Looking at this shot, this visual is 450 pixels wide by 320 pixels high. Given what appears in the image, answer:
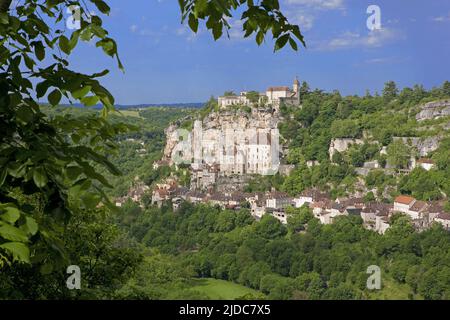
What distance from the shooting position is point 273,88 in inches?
2239

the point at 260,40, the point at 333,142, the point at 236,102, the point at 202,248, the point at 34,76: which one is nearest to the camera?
the point at 34,76

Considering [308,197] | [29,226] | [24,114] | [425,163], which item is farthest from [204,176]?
[29,226]

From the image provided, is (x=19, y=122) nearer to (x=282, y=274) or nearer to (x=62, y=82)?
(x=62, y=82)

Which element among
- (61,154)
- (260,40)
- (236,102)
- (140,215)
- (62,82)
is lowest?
(140,215)

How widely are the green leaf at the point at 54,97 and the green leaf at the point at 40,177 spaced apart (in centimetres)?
22

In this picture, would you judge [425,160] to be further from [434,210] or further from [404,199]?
[434,210]

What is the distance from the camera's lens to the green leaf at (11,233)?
970mm

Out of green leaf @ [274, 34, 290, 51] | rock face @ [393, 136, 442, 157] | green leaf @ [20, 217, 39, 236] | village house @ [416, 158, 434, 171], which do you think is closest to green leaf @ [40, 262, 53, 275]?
green leaf @ [20, 217, 39, 236]

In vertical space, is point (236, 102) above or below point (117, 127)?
A: above

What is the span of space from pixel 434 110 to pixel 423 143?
550 cm

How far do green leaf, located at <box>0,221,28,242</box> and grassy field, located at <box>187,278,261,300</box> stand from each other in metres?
25.8

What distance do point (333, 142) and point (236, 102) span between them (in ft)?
40.2

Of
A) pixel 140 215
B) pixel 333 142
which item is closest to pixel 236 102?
pixel 333 142

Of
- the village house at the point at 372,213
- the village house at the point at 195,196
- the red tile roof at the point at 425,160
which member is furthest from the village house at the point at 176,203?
the red tile roof at the point at 425,160
